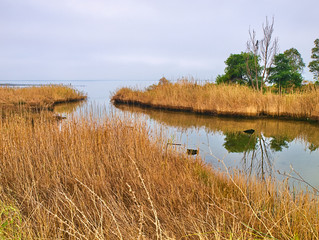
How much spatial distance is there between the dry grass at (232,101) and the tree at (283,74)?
8.03 m

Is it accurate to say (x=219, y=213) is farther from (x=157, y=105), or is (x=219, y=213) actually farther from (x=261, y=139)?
(x=157, y=105)

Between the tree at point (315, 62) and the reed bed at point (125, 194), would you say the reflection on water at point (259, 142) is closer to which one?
the reed bed at point (125, 194)

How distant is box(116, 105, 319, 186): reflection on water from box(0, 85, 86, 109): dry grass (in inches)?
353

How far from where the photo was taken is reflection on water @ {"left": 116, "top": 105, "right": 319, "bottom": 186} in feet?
17.8

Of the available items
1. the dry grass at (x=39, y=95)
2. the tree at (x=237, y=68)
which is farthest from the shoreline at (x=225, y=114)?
the dry grass at (x=39, y=95)

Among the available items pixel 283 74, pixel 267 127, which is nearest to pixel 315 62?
pixel 283 74

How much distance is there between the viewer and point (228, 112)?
11742mm

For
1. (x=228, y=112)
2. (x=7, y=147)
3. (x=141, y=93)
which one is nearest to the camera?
(x=7, y=147)

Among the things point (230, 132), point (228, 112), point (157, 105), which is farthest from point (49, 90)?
point (230, 132)

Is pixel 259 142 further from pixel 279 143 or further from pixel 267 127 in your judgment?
pixel 267 127

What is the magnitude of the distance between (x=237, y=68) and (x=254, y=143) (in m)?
12.8

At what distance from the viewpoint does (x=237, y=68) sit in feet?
62.4

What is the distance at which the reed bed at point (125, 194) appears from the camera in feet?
7.31

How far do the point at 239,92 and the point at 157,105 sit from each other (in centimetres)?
538
